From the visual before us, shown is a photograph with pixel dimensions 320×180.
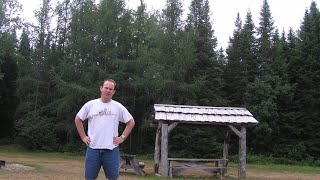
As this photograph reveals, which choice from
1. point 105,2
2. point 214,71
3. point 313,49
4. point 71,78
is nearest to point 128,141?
point 71,78

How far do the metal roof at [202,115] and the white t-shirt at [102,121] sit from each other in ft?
31.8

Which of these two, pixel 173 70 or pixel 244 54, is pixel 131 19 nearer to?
pixel 173 70

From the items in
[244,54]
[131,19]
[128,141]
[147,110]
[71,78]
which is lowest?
[128,141]

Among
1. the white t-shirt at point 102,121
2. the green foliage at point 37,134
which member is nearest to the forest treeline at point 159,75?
the green foliage at point 37,134

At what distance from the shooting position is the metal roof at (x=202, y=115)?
15258mm

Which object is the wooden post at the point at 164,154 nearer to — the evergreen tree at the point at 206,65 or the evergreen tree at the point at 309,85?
the evergreen tree at the point at 206,65

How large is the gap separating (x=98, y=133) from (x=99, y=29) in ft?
98.2

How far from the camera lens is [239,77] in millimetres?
37531

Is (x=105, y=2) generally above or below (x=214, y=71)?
above

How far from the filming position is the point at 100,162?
17.6ft

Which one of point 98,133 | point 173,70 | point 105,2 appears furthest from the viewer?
point 105,2

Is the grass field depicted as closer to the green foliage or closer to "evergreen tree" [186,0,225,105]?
the green foliage

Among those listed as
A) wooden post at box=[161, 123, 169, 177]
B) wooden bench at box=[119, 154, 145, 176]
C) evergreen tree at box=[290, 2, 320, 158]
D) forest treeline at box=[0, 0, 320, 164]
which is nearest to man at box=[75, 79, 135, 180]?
wooden post at box=[161, 123, 169, 177]

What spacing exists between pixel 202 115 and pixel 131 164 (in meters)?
3.27
